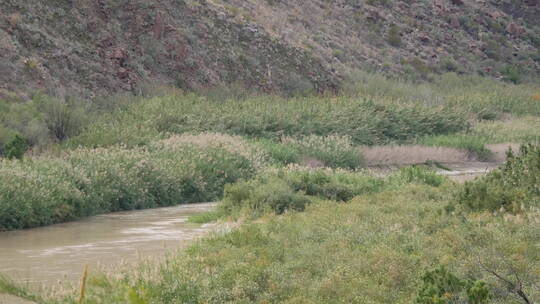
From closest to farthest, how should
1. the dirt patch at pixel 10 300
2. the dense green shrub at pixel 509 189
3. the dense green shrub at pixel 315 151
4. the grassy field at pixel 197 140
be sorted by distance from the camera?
1. the dirt patch at pixel 10 300
2. the dense green shrub at pixel 509 189
3. the grassy field at pixel 197 140
4. the dense green shrub at pixel 315 151

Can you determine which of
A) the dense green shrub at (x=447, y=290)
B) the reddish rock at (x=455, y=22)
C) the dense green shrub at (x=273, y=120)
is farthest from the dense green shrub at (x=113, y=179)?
the reddish rock at (x=455, y=22)

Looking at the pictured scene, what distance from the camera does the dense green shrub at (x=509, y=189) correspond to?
Result: 62.1 feet

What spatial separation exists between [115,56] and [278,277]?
31926 mm

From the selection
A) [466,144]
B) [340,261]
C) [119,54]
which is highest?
[119,54]

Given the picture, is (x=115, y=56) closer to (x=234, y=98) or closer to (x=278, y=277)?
(x=234, y=98)

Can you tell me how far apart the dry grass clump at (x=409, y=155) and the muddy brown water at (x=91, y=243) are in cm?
1391

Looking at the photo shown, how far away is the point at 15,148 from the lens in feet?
91.9

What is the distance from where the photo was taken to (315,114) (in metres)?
42.2

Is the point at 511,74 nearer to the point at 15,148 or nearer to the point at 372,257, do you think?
the point at 15,148

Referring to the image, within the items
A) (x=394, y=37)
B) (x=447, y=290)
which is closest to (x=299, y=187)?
(x=447, y=290)

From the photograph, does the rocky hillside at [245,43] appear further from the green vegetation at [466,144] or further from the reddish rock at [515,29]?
the green vegetation at [466,144]

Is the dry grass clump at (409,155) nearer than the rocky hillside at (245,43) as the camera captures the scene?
Yes

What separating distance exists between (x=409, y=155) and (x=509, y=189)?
67.6 ft

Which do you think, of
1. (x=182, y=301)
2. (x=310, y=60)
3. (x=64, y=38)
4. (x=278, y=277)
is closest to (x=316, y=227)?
(x=278, y=277)
